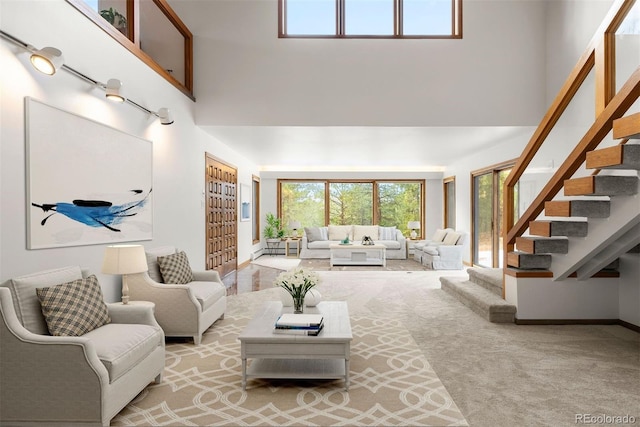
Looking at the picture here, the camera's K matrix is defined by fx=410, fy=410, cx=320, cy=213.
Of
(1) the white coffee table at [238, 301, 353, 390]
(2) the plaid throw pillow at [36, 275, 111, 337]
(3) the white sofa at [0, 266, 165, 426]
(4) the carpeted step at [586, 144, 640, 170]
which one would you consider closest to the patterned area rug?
(1) the white coffee table at [238, 301, 353, 390]

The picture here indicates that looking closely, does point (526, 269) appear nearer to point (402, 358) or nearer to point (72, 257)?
point (402, 358)

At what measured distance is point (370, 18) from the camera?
242 inches

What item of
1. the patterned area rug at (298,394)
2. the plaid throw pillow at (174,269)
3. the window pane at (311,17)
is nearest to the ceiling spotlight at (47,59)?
the plaid throw pillow at (174,269)

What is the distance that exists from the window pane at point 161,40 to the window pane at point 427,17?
3.29 meters

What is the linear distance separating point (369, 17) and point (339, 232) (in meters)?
6.31

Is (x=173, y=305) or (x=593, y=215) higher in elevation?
(x=593, y=215)

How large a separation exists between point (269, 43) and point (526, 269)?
4.61 meters

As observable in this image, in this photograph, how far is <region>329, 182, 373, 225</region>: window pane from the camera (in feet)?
40.7

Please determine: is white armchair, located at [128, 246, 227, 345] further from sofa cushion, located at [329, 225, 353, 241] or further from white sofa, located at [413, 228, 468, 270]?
sofa cushion, located at [329, 225, 353, 241]

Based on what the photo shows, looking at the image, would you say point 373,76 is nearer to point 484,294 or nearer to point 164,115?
point 164,115

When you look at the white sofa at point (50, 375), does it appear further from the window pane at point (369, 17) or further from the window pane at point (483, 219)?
the window pane at point (483, 219)

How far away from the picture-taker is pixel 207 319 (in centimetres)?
415

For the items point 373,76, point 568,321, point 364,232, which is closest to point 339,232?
point 364,232

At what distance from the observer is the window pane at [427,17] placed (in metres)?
6.08
